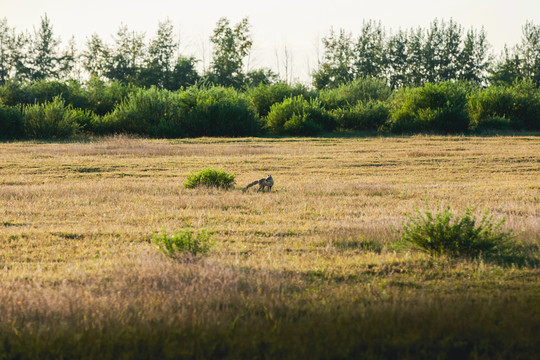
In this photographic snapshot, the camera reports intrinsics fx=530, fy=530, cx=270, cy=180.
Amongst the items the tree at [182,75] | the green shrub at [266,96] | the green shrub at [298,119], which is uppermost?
the tree at [182,75]

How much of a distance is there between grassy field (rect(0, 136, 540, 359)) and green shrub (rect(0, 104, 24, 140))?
21470 millimetres

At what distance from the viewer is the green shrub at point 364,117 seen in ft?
134

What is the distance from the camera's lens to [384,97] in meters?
50.5

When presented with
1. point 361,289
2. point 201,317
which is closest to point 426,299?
point 361,289

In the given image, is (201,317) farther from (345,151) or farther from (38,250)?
(345,151)

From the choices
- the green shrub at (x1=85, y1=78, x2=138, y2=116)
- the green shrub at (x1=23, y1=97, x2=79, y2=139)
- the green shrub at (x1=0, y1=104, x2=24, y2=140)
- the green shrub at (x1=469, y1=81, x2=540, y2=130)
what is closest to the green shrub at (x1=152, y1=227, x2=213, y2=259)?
the green shrub at (x1=23, y1=97, x2=79, y2=139)

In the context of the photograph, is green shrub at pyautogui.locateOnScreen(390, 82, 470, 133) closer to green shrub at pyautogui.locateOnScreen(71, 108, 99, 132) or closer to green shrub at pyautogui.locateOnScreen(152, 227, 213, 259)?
green shrub at pyautogui.locateOnScreen(71, 108, 99, 132)

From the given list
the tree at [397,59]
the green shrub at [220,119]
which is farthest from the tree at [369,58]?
the green shrub at [220,119]

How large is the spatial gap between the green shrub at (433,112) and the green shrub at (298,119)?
198 inches

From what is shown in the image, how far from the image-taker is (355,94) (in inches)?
1944

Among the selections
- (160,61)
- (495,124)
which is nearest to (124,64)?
(160,61)

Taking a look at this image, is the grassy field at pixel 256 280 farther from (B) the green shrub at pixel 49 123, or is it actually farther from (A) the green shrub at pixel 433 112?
(A) the green shrub at pixel 433 112

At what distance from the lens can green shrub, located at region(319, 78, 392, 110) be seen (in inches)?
1865

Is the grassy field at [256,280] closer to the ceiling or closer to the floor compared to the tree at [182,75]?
closer to the floor
